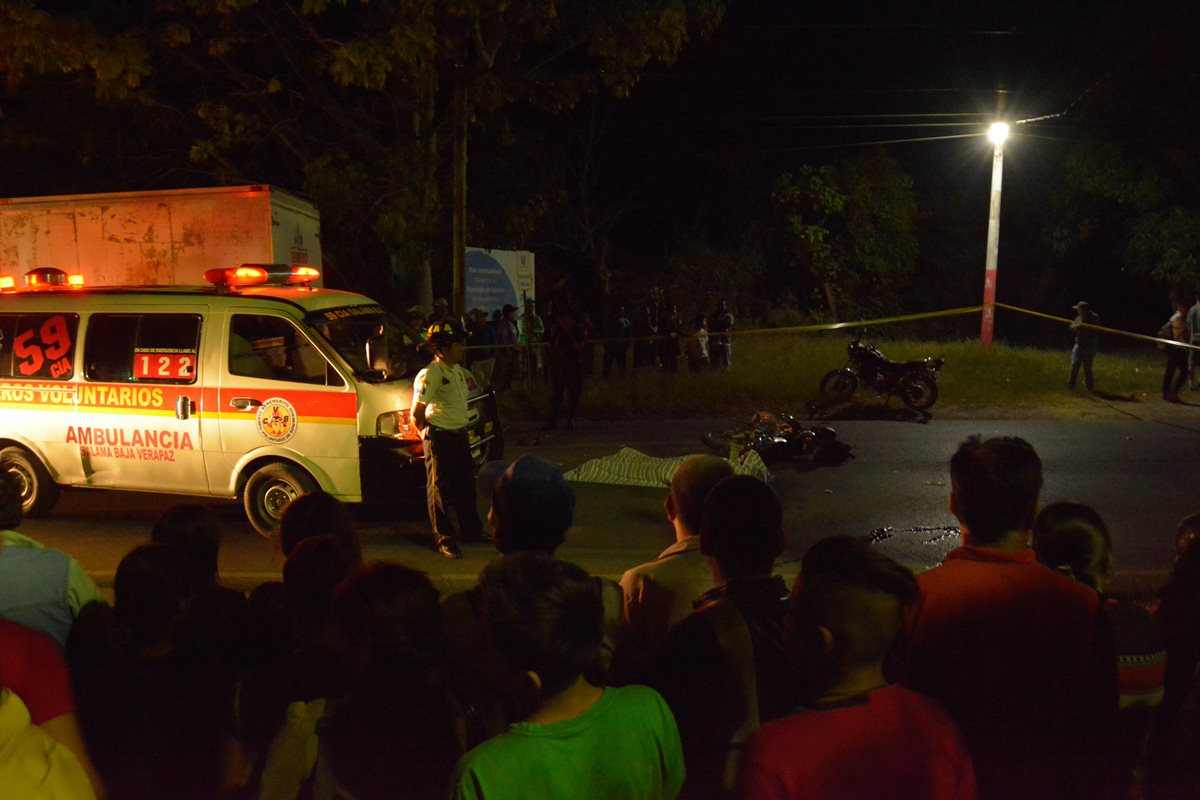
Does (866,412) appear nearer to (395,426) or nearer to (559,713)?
(395,426)

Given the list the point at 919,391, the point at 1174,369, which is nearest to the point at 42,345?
the point at 919,391

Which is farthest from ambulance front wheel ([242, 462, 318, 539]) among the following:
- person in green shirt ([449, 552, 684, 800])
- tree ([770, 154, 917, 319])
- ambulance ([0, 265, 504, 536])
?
tree ([770, 154, 917, 319])

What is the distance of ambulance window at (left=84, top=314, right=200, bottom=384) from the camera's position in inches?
315

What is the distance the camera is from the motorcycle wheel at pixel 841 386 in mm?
14227

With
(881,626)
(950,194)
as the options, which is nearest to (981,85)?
(950,194)

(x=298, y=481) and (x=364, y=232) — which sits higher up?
(x=364, y=232)

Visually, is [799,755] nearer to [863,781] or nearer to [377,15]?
[863,781]

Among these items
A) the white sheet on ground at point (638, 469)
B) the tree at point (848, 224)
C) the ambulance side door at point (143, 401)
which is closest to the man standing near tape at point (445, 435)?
the ambulance side door at point (143, 401)

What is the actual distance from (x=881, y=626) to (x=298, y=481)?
656 centimetres

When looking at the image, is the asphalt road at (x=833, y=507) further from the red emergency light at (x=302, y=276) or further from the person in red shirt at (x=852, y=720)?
the person in red shirt at (x=852, y=720)

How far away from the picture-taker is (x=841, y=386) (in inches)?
561

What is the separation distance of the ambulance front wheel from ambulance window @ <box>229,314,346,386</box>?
75 cm

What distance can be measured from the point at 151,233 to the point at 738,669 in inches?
327

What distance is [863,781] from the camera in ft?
6.42
